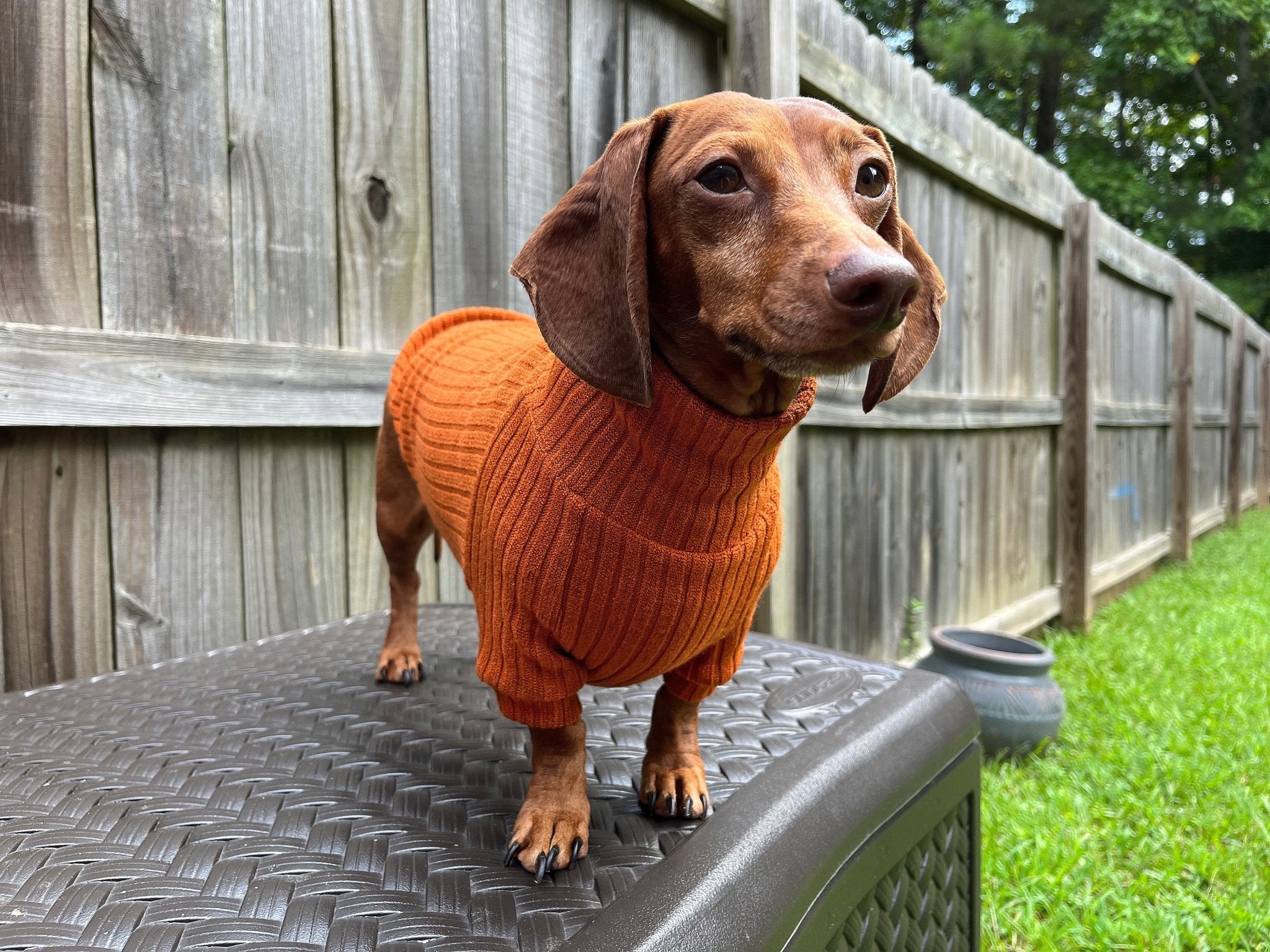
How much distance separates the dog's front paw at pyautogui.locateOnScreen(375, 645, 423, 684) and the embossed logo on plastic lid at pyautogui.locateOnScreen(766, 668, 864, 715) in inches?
28.5

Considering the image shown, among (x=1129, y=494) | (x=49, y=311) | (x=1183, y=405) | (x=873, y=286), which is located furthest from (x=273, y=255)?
(x=1183, y=405)

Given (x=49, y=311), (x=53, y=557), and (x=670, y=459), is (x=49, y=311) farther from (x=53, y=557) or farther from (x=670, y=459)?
(x=670, y=459)

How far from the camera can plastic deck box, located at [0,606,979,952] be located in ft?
3.01

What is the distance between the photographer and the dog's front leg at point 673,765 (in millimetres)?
1162

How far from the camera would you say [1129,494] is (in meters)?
6.08

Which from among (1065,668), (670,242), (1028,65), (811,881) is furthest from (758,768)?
(1028,65)

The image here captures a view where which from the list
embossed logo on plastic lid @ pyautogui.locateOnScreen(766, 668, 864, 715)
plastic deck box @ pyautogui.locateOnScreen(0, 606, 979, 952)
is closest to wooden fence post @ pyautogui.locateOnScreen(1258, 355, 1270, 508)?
embossed logo on plastic lid @ pyautogui.locateOnScreen(766, 668, 864, 715)

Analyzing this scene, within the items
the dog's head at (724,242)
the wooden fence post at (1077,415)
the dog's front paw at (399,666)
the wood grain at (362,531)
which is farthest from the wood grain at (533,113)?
the wooden fence post at (1077,415)

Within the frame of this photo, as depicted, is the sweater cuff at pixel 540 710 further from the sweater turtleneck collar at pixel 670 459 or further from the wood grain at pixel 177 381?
the wood grain at pixel 177 381

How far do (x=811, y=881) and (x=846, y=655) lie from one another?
0.88 meters

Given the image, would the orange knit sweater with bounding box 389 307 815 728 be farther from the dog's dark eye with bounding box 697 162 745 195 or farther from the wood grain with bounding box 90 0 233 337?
the wood grain with bounding box 90 0 233 337

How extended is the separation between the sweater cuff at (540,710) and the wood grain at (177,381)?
3.62 feet

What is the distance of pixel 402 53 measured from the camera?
202 cm

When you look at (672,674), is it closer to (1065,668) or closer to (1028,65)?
(1065,668)
